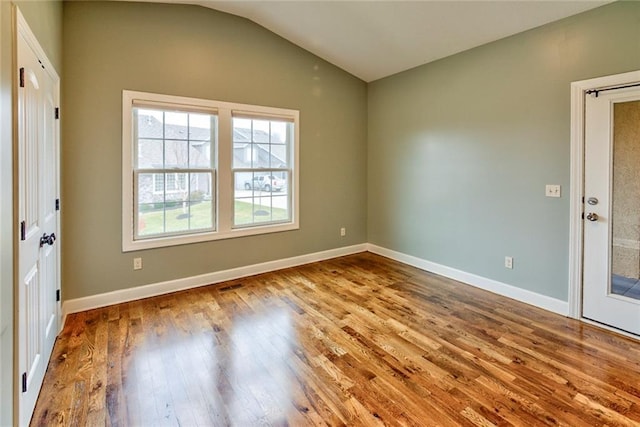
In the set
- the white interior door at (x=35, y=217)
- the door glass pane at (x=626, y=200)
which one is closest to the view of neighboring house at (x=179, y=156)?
the white interior door at (x=35, y=217)

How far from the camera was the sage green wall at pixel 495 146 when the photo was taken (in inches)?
118

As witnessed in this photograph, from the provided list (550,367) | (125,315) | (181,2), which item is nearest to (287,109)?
(181,2)

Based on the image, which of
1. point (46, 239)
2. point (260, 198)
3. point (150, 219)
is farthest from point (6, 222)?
point (260, 198)

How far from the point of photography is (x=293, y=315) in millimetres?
3152

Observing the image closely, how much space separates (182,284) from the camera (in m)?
3.79

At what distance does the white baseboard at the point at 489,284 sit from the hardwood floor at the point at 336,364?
0.42ft

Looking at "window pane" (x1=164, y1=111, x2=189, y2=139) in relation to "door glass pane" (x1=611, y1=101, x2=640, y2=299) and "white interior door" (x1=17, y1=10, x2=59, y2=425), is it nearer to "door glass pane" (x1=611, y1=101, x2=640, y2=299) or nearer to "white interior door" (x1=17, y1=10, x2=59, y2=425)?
"white interior door" (x1=17, y1=10, x2=59, y2=425)

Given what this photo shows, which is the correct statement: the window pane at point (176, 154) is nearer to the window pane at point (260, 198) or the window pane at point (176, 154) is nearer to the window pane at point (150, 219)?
the window pane at point (150, 219)

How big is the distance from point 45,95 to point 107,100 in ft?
3.22

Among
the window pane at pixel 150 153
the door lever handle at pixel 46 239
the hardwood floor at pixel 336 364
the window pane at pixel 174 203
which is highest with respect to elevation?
the window pane at pixel 150 153

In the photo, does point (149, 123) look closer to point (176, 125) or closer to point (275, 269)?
point (176, 125)

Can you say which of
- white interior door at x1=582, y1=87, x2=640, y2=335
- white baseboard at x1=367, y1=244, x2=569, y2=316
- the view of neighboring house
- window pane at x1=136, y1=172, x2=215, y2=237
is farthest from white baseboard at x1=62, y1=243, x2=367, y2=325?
white interior door at x1=582, y1=87, x2=640, y2=335

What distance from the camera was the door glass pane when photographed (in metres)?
2.69

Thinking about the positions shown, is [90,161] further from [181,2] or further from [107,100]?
[181,2]
